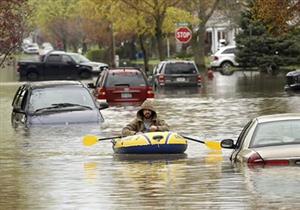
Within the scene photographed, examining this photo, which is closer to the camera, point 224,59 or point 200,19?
point 224,59

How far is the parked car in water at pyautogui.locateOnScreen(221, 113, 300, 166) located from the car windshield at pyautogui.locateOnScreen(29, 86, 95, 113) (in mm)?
11505

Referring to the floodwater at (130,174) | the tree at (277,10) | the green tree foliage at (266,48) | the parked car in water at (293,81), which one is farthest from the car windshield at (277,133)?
the green tree foliage at (266,48)

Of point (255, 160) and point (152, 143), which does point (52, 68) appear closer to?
point (152, 143)

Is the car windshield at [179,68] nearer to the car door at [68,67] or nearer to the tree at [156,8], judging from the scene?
the tree at [156,8]

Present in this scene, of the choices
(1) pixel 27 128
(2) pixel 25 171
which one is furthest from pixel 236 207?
(1) pixel 27 128

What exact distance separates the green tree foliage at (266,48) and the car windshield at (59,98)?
42.0 m

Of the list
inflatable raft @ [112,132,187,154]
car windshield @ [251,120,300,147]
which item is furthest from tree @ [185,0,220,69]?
car windshield @ [251,120,300,147]

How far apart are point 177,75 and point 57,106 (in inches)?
948

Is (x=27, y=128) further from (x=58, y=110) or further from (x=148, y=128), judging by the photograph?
(x=148, y=128)

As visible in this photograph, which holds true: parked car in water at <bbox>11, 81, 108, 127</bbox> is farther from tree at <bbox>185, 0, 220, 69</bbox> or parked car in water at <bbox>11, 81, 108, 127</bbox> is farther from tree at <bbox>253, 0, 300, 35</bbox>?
tree at <bbox>185, 0, 220, 69</bbox>

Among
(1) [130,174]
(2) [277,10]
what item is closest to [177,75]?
(2) [277,10]

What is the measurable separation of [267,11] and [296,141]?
85.5ft

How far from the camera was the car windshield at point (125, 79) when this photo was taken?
3978 cm

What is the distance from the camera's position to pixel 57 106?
93.5 ft
